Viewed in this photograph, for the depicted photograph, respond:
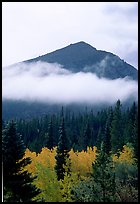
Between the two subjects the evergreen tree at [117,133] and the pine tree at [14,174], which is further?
the evergreen tree at [117,133]

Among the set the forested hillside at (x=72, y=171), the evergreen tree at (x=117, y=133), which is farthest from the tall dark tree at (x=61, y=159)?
the evergreen tree at (x=117, y=133)

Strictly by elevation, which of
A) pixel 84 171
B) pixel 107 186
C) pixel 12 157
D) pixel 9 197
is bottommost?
pixel 84 171

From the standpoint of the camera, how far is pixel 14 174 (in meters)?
12.5

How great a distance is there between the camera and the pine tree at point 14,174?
11.5 meters

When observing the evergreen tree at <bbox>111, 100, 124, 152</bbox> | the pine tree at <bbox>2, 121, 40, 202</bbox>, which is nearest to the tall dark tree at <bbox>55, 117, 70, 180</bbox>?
the evergreen tree at <bbox>111, 100, 124, 152</bbox>

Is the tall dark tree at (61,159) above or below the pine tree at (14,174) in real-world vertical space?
below

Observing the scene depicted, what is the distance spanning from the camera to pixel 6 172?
1216 centimetres

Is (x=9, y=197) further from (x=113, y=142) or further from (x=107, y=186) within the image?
(x=113, y=142)

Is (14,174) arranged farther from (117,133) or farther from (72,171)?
(117,133)

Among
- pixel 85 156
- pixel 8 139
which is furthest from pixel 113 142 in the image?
pixel 8 139

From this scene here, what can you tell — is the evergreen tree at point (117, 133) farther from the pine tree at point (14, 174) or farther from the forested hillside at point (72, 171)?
the pine tree at point (14, 174)

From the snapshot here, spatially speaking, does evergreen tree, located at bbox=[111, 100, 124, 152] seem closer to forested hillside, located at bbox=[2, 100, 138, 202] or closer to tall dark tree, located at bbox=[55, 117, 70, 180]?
forested hillside, located at bbox=[2, 100, 138, 202]

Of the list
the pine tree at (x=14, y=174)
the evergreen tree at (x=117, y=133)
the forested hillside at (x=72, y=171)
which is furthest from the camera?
the evergreen tree at (x=117, y=133)

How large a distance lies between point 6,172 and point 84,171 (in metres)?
26.6
